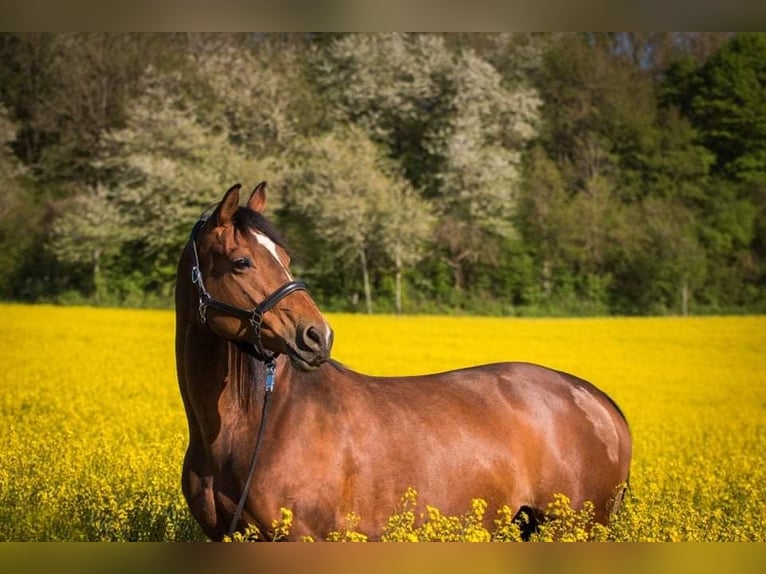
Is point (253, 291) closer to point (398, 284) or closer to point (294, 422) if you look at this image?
point (294, 422)

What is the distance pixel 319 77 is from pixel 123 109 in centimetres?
302

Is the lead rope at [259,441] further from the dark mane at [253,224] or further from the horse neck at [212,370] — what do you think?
the dark mane at [253,224]

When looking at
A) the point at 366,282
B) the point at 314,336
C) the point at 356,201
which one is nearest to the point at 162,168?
the point at 356,201

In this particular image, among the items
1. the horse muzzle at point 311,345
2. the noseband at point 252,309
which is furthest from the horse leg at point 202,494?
the horse muzzle at point 311,345

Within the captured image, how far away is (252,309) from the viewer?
3625 millimetres

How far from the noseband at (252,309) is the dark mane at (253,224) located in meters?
0.20

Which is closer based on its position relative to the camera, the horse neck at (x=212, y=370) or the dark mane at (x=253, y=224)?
the dark mane at (x=253, y=224)

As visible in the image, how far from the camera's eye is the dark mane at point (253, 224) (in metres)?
3.67

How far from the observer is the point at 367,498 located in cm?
387

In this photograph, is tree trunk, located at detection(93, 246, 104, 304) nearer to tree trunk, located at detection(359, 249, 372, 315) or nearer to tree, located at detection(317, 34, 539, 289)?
tree trunk, located at detection(359, 249, 372, 315)

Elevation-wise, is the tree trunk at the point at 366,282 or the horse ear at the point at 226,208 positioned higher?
the horse ear at the point at 226,208

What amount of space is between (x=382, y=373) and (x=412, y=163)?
13.1 feet
